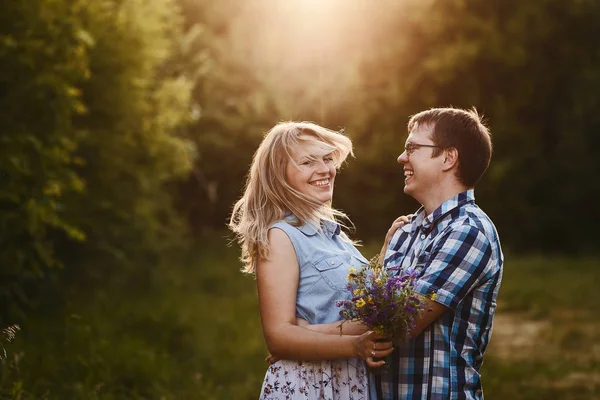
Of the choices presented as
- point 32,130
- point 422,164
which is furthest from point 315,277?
point 32,130

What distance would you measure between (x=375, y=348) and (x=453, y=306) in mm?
441

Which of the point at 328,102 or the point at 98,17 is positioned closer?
the point at 98,17

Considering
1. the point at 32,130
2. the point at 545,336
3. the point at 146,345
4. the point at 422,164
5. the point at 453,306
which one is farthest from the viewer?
the point at 545,336

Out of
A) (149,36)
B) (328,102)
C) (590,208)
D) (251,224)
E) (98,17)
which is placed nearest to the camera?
(251,224)

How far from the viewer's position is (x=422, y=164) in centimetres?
434

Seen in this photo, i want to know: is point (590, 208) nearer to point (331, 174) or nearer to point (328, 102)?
point (328, 102)

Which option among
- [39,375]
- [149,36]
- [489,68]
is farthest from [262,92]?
[39,375]

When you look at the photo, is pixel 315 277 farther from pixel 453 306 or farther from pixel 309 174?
pixel 453 306

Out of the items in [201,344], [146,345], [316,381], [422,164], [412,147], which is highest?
[201,344]

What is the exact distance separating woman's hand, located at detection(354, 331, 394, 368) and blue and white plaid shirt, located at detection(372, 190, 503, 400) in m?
0.32

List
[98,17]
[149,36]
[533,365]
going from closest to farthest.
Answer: [533,365]
[98,17]
[149,36]

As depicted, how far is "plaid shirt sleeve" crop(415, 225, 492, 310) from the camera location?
155 inches

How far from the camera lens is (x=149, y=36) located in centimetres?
1402

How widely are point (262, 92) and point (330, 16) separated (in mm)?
3436
